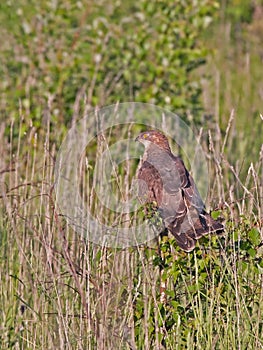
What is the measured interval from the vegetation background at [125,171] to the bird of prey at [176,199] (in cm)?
9

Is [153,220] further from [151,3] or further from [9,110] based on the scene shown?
[151,3]

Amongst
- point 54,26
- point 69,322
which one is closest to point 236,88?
point 54,26

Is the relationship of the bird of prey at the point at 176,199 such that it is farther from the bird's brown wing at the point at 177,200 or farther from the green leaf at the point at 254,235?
the green leaf at the point at 254,235

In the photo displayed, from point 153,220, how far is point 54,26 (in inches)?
159

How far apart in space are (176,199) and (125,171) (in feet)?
5.67

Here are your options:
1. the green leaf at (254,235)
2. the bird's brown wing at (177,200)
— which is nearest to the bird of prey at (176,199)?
the bird's brown wing at (177,200)

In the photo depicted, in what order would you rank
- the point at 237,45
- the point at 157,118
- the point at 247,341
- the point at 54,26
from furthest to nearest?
1. the point at 237,45
2. the point at 54,26
3. the point at 157,118
4. the point at 247,341

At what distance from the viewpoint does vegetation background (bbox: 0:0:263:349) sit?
3424 mm

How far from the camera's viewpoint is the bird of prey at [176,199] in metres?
3.41

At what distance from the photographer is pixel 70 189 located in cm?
470

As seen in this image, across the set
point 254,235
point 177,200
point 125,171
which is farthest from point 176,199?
point 125,171

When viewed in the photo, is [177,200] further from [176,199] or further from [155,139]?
[155,139]

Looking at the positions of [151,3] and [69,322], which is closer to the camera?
[69,322]

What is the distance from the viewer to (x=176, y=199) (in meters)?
3.63
